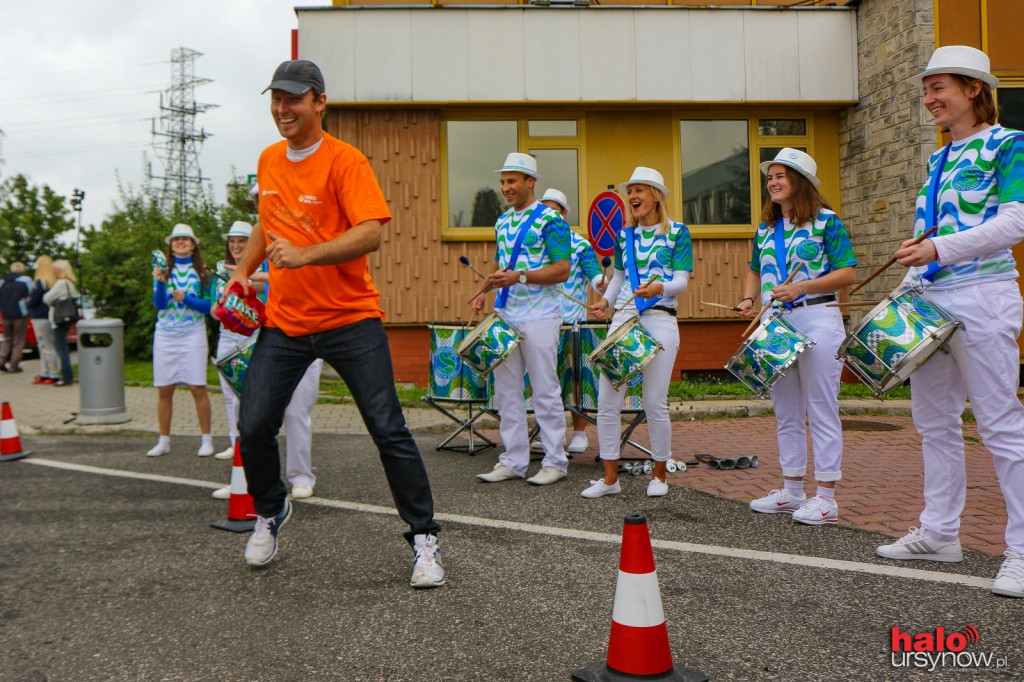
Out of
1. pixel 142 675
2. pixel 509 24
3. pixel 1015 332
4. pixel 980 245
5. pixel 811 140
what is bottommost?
pixel 142 675

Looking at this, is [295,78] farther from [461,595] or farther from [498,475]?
[498,475]

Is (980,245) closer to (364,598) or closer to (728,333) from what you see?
(364,598)

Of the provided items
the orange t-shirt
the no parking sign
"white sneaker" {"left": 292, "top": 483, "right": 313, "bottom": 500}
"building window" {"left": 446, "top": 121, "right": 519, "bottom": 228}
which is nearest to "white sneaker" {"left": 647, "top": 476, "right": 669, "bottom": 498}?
"white sneaker" {"left": 292, "top": 483, "right": 313, "bottom": 500}

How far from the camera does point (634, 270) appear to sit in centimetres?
661

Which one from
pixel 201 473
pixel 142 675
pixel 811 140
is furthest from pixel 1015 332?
pixel 811 140

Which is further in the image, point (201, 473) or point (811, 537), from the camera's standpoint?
point (201, 473)

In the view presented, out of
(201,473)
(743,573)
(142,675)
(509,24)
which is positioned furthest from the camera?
(509,24)

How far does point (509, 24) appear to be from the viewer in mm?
13688

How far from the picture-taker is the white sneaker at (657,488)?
21.6 ft

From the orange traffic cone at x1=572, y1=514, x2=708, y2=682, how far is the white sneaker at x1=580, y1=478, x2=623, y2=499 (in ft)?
11.0

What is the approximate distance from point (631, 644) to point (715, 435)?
266 inches

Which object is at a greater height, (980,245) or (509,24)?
(509,24)

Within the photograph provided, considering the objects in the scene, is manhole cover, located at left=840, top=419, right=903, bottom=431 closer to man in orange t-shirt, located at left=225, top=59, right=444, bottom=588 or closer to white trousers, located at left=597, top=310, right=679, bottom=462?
white trousers, located at left=597, top=310, right=679, bottom=462

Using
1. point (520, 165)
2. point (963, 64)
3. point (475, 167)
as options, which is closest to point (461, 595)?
point (963, 64)
